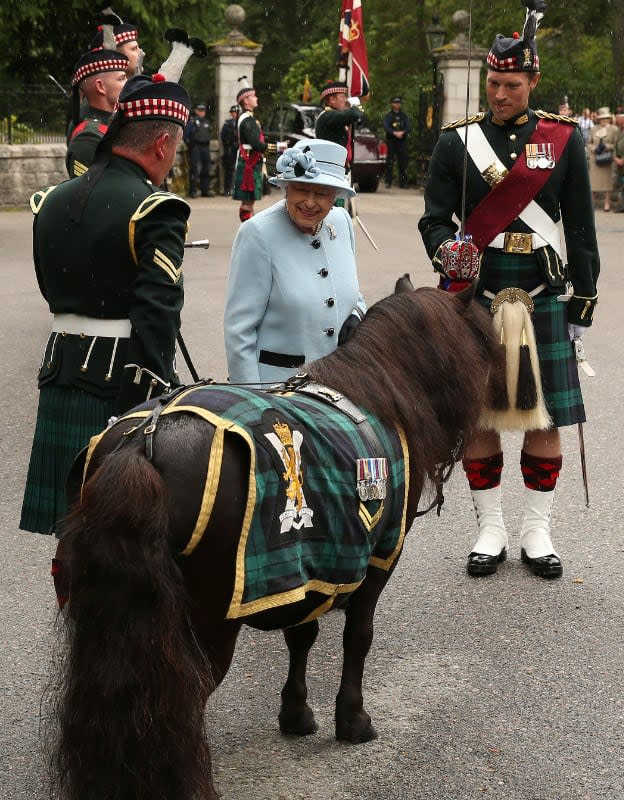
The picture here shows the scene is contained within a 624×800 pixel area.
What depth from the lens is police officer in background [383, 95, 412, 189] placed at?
2715 cm

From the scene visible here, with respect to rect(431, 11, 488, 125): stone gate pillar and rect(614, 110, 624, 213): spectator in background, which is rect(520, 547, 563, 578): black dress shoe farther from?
rect(431, 11, 488, 125): stone gate pillar

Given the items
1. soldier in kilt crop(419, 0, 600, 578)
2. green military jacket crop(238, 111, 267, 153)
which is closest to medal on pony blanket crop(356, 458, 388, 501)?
soldier in kilt crop(419, 0, 600, 578)

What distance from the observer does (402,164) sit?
90.7 ft

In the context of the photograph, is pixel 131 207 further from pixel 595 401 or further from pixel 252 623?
pixel 595 401

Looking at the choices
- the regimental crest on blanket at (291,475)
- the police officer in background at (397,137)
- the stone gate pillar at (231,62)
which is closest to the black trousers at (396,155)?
the police officer in background at (397,137)

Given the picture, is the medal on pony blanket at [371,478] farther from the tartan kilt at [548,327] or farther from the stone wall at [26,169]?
the stone wall at [26,169]

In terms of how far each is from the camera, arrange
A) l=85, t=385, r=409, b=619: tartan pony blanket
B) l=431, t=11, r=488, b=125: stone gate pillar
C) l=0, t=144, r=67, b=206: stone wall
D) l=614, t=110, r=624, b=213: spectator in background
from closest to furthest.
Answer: l=85, t=385, r=409, b=619: tartan pony blanket < l=0, t=144, r=67, b=206: stone wall < l=614, t=110, r=624, b=213: spectator in background < l=431, t=11, r=488, b=125: stone gate pillar

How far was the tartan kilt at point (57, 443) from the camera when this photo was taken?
3.96 meters

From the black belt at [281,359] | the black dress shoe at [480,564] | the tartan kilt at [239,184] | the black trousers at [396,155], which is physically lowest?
the black trousers at [396,155]

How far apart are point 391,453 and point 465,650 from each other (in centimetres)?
131

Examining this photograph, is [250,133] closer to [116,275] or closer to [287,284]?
[287,284]

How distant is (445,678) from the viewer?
431 centimetres

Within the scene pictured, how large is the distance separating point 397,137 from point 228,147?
14.2ft

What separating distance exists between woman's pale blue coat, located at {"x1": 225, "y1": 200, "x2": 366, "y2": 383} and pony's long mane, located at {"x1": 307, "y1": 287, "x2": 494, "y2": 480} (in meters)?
0.69
